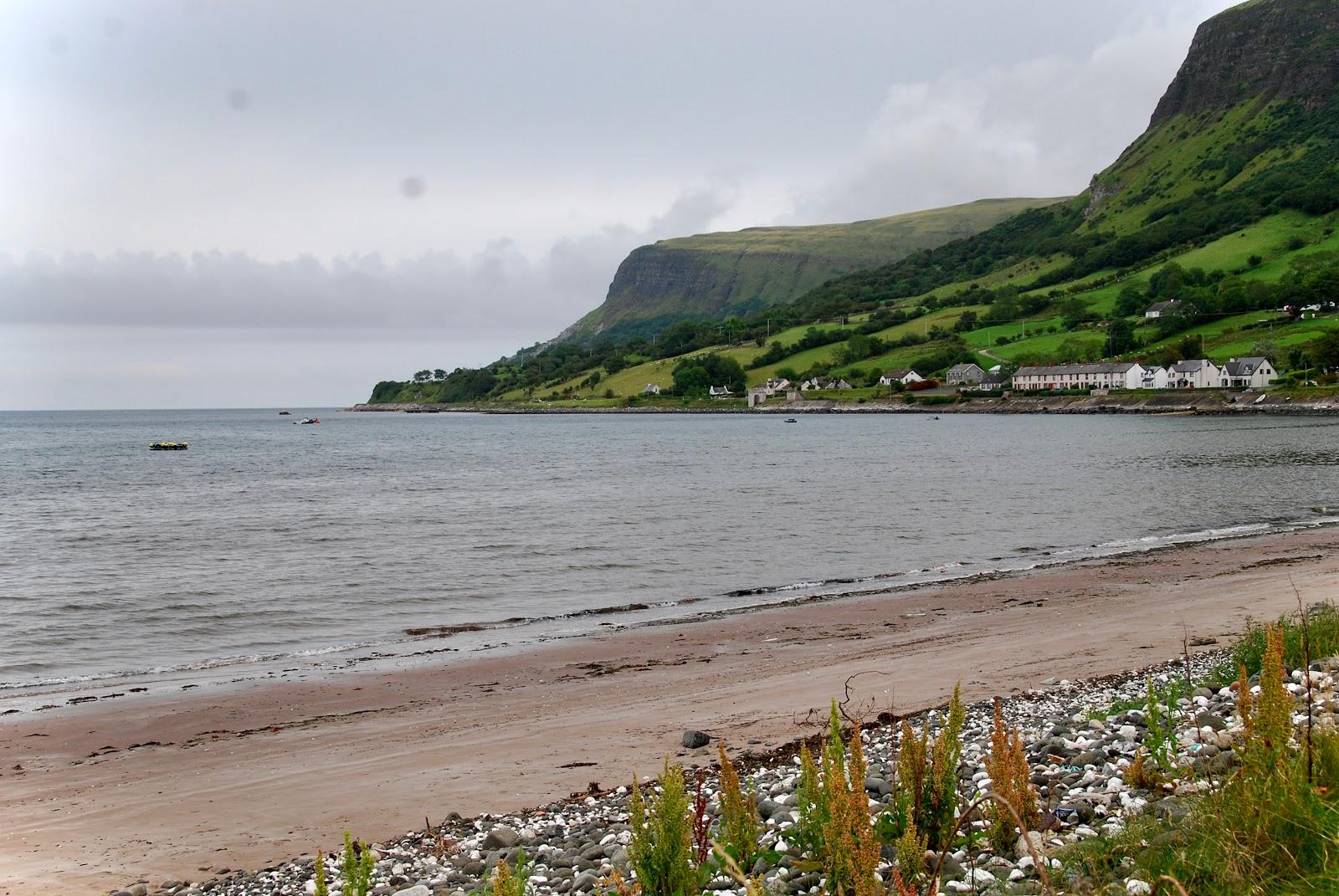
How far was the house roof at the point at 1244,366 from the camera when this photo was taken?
464 ft

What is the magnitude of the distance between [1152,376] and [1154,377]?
82 centimetres

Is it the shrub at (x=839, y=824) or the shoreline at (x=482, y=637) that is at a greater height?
the shrub at (x=839, y=824)

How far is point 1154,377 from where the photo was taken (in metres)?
159

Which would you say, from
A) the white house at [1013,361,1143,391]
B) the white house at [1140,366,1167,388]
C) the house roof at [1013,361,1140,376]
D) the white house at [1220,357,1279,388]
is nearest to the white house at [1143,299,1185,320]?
the house roof at [1013,361,1140,376]

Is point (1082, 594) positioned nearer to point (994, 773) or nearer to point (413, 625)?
point (413, 625)

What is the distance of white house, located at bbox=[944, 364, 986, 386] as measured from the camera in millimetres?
187750

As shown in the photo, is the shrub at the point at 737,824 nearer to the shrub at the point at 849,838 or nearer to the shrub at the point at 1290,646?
the shrub at the point at 849,838

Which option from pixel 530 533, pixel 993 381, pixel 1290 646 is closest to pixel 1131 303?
pixel 993 381

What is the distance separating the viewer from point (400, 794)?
11883 millimetres

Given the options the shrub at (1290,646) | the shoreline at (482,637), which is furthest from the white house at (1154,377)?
the shrub at (1290,646)

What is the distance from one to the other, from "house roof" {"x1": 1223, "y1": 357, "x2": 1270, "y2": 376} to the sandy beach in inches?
5326

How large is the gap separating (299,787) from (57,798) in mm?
3058

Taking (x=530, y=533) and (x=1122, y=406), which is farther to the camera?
(x=1122, y=406)

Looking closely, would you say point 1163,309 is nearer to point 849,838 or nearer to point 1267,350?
point 1267,350
